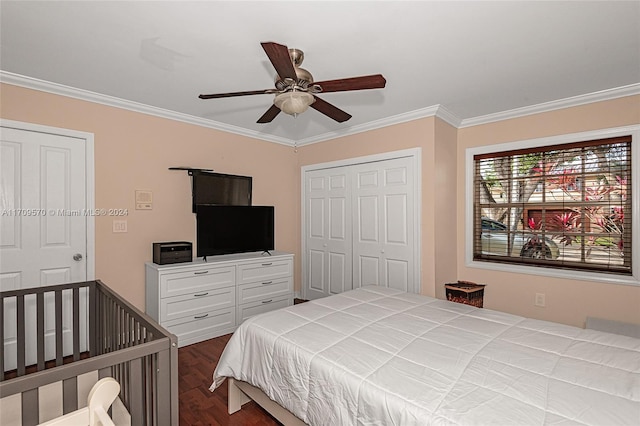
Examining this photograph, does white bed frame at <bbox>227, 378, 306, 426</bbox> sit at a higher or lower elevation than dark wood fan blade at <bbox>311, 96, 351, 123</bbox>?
lower

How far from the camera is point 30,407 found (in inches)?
38.2

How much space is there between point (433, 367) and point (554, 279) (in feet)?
8.46

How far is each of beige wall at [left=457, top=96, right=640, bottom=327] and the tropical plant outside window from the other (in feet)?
0.52

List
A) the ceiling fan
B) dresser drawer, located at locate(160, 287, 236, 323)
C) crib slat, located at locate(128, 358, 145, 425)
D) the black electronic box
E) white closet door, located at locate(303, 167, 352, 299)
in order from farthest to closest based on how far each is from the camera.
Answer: white closet door, located at locate(303, 167, 352, 299) → the black electronic box → dresser drawer, located at locate(160, 287, 236, 323) → the ceiling fan → crib slat, located at locate(128, 358, 145, 425)

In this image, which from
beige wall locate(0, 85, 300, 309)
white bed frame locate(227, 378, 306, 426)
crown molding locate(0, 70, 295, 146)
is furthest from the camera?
beige wall locate(0, 85, 300, 309)

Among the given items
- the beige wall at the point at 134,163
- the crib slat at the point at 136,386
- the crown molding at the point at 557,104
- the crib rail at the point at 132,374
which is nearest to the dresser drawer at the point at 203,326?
the beige wall at the point at 134,163

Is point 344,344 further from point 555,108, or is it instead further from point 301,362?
point 555,108

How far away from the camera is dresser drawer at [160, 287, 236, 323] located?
10.1ft

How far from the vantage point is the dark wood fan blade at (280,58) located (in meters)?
1.55

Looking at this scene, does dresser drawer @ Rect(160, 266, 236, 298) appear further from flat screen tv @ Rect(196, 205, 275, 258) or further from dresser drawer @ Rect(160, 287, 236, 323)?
flat screen tv @ Rect(196, 205, 275, 258)

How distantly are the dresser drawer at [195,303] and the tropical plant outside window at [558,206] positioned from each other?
9.73 ft

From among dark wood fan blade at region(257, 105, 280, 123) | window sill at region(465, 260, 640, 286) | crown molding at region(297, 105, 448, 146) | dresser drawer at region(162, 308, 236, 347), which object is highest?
crown molding at region(297, 105, 448, 146)

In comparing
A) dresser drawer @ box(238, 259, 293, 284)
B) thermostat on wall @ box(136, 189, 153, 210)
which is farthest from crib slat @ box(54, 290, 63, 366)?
dresser drawer @ box(238, 259, 293, 284)

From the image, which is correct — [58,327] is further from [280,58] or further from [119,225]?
[280,58]
